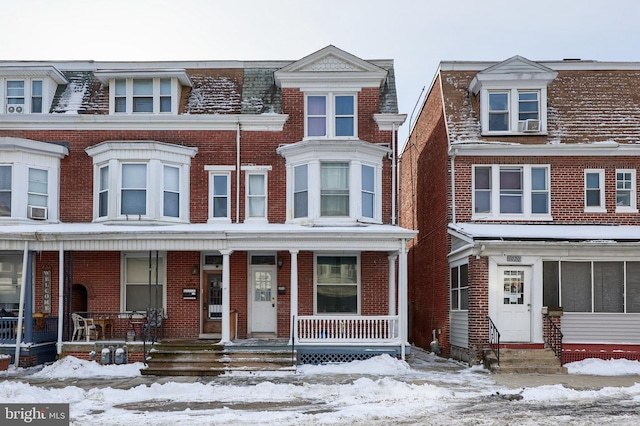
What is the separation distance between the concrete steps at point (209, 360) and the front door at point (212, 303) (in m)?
2.64

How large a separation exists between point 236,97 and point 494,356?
36.9ft

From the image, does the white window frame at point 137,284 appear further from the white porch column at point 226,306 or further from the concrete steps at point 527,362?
the concrete steps at point 527,362

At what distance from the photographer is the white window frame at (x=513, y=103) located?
21531 mm

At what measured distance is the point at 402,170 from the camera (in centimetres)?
3061

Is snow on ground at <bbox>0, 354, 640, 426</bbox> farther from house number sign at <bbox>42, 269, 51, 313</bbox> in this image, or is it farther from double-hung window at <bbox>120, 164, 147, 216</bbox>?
double-hung window at <bbox>120, 164, 147, 216</bbox>

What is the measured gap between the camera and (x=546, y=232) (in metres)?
19.9

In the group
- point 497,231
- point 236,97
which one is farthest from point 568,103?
point 236,97

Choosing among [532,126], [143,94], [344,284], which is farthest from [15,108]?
[532,126]

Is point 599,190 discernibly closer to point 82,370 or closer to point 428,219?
point 428,219

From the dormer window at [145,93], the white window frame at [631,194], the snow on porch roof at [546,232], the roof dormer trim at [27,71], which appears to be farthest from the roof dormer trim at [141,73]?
the white window frame at [631,194]

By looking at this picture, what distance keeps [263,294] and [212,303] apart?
5.26 feet

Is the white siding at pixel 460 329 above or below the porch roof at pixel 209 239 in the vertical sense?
below

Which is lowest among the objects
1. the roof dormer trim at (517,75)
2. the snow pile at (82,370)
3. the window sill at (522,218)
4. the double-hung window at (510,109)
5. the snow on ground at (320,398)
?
the snow pile at (82,370)

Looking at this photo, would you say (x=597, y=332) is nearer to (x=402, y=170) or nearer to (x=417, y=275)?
(x=417, y=275)
